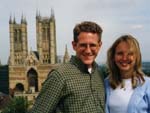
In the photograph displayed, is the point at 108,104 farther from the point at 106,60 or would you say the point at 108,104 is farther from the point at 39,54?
the point at 39,54

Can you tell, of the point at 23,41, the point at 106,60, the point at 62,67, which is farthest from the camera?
the point at 23,41

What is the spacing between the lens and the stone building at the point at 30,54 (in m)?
47.2

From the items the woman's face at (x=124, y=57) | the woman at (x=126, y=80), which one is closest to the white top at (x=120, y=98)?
the woman at (x=126, y=80)

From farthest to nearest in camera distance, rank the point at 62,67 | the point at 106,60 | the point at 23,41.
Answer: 1. the point at 23,41
2. the point at 106,60
3. the point at 62,67

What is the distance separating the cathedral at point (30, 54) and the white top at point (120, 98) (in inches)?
1700

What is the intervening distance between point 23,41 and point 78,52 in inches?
1717

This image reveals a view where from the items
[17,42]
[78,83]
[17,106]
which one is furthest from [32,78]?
[78,83]

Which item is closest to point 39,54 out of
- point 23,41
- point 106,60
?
point 23,41

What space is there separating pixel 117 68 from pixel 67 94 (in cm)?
52

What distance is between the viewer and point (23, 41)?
47.1 meters

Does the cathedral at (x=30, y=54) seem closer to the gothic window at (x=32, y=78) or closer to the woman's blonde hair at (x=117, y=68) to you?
the gothic window at (x=32, y=78)

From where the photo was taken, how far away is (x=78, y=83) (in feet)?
12.3

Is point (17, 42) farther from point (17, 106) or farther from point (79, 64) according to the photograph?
point (79, 64)

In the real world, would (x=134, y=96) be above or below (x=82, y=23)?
below
